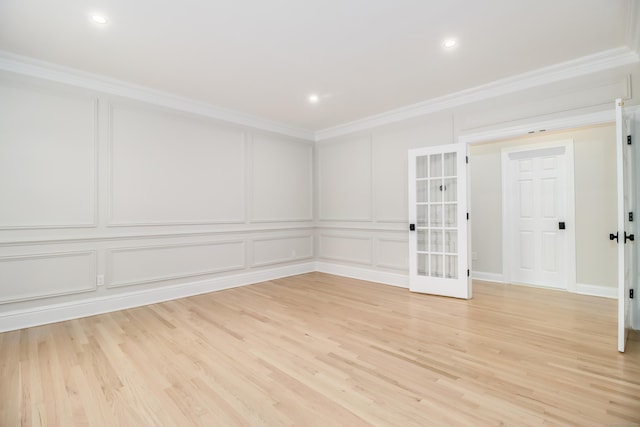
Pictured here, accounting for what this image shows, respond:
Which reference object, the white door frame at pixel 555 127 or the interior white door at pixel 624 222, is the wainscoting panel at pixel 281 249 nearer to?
the white door frame at pixel 555 127

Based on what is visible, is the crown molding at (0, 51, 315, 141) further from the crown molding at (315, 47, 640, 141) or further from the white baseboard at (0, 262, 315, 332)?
the white baseboard at (0, 262, 315, 332)

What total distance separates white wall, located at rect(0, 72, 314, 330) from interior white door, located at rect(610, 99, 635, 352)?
438cm

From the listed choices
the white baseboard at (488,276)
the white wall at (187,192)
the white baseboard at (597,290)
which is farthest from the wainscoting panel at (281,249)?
the white baseboard at (597,290)

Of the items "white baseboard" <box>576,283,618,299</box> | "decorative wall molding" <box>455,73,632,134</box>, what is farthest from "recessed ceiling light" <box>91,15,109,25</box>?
"white baseboard" <box>576,283,618,299</box>

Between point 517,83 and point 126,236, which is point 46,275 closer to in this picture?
point 126,236

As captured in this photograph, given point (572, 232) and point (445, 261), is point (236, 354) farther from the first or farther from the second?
point (572, 232)

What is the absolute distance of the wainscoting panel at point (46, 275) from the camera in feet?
9.95

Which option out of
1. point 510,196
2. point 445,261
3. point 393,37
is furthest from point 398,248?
point 393,37

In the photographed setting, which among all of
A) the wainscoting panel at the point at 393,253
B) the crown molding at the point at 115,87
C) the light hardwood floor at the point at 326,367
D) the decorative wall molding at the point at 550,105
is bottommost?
the light hardwood floor at the point at 326,367

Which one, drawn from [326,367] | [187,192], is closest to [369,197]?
[187,192]

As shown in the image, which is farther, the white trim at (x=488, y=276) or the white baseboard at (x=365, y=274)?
the white trim at (x=488, y=276)

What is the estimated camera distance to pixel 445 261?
4188 mm

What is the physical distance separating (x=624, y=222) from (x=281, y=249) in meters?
4.44

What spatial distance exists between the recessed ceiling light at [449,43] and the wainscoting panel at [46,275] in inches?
174
